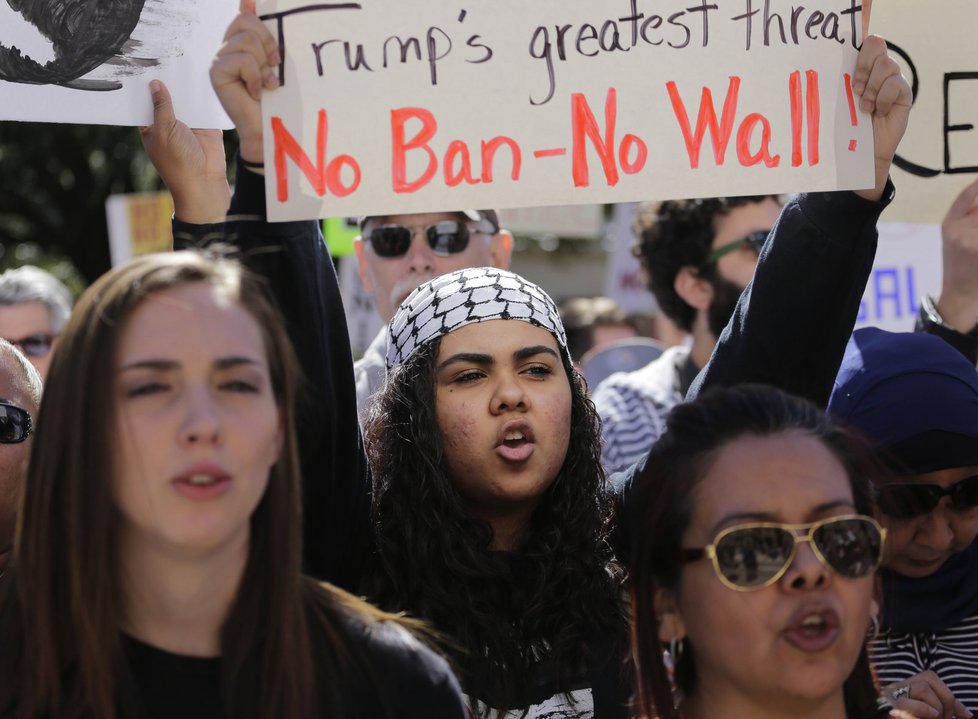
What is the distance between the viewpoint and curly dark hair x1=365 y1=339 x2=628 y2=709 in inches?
91.1

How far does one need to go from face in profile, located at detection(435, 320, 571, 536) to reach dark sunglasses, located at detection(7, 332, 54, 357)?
2.77m

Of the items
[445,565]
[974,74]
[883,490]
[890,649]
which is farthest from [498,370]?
[974,74]

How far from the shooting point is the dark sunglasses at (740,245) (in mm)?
4031

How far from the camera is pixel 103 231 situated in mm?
18531

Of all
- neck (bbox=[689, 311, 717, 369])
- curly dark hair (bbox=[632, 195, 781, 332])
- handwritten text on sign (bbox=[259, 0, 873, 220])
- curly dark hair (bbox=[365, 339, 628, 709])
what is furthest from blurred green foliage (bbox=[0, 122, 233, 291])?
handwritten text on sign (bbox=[259, 0, 873, 220])

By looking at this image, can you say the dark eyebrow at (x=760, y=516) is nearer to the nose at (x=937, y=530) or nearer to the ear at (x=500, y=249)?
the nose at (x=937, y=530)

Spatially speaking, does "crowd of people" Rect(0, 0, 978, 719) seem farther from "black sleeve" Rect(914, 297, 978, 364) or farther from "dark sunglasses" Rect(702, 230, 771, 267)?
"dark sunglasses" Rect(702, 230, 771, 267)

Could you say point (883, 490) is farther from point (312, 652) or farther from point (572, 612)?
point (312, 652)

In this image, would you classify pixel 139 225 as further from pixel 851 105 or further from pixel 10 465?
pixel 851 105

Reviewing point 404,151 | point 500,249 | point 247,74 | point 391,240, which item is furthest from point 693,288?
point 247,74

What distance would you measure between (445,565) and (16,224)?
1833 cm

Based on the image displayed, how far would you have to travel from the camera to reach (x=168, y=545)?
1.74m

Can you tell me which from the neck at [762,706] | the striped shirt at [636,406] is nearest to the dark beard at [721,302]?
the striped shirt at [636,406]

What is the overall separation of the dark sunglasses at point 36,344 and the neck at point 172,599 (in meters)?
3.29
